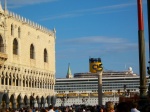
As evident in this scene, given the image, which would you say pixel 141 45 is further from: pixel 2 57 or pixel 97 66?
pixel 97 66

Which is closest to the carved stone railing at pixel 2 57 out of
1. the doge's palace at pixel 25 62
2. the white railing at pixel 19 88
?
the doge's palace at pixel 25 62

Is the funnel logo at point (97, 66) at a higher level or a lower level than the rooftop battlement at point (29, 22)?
lower

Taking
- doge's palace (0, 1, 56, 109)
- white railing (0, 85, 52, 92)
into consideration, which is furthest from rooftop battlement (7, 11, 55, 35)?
white railing (0, 85, 52, 92)

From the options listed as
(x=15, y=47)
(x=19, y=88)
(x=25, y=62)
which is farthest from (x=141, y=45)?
(x=25, y=62)

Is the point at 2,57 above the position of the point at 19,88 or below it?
above

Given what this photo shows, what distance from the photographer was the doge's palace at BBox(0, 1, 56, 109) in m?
51.3

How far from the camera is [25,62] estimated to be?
57312 mm

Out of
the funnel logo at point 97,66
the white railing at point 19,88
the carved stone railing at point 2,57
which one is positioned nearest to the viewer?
the carved stone railing at point 2,57

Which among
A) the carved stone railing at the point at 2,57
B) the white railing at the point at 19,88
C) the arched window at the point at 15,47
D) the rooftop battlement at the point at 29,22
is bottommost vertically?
the white railing at the point at 19,88

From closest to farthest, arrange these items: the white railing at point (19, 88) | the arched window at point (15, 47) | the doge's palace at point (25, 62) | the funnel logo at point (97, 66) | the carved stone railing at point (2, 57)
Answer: the carved stone railing at point (2, 57) → the white railing at point (19, 88) → the doge's palace at point (25, 62) → the arched window at point (15, 47) → the funnel logo at point (97, 66)

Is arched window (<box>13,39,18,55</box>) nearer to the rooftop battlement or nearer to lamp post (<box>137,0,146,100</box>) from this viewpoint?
the rooftop battlement

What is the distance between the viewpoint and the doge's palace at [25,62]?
5128cm

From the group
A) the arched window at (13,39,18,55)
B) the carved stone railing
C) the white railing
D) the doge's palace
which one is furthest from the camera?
the arched window at (13,39,18,55)

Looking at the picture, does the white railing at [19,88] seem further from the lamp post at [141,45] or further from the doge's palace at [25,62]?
the lamp post at [141,45]
